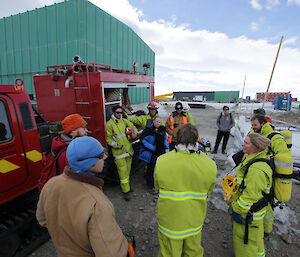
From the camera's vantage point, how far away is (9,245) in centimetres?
247

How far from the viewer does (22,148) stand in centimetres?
255

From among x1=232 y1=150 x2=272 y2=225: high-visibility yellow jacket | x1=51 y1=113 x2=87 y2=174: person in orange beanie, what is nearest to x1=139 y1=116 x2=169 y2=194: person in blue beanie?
x1=51 y1=113 x2=87 y2=174: person in orange beanie

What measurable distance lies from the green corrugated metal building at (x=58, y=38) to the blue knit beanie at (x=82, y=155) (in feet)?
34.7

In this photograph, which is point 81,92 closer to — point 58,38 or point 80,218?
point 80,218

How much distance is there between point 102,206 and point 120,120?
292cm

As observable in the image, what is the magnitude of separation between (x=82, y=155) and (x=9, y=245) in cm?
231

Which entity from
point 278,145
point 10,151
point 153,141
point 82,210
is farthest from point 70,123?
point 278,145

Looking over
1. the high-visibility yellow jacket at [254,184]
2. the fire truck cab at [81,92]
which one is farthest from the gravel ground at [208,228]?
the fire truck cab at [81,92]

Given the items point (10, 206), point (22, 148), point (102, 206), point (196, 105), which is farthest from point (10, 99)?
point (196, 105)

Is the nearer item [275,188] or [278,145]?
[275,188]

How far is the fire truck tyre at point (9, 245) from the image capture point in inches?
94.3

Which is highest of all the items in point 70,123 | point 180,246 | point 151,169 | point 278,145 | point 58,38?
point 58,38

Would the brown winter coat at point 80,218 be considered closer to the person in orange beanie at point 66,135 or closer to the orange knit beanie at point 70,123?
the person in orange beanie at point 66,135

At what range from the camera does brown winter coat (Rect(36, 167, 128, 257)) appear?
115 cm
